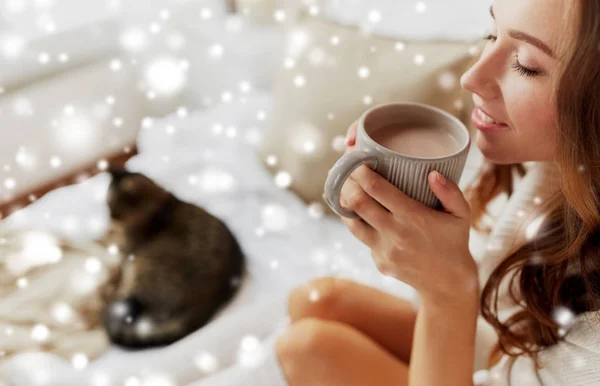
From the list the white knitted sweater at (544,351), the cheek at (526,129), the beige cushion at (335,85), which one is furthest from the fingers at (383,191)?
the beige cushion at (335,85)

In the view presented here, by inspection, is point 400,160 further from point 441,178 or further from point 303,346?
point 303,346

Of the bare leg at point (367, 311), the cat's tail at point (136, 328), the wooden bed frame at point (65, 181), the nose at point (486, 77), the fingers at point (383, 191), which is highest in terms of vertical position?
the nose at point (486, 77)

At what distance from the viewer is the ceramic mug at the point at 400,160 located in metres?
0.55

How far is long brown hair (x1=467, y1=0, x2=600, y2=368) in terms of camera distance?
0.51 m

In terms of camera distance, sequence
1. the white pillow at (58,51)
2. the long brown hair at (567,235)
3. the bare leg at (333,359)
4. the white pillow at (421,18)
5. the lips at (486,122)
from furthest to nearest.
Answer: the white pillow at (58,51) → the white pillow at (421,18) → the bare leg at (333,359) → the lips at (486,122) → the long brown hair at (567,235)

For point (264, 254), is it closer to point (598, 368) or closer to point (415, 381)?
point (415, 381)

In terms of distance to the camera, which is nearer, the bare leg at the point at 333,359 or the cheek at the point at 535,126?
the cheek at the point at 535,126

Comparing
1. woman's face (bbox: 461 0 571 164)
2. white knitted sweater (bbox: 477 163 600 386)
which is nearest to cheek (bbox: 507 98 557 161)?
woman's face (bbox: 461 0 571 164)

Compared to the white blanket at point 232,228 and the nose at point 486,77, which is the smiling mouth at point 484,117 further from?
the white blanket at point 232,228

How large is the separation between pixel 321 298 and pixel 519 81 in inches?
20.5

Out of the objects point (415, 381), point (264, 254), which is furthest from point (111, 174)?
point (415, 381)

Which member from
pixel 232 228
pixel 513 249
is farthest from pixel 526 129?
pixel 232 228

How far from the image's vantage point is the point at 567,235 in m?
0.71

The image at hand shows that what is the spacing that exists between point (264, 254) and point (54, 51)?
108 centimetres
